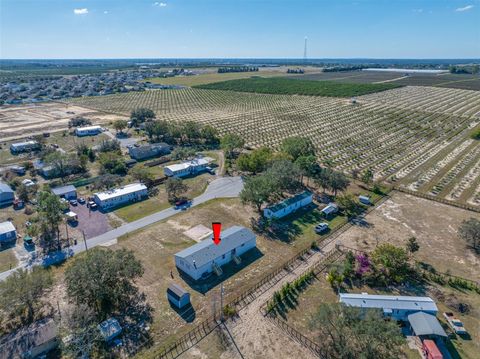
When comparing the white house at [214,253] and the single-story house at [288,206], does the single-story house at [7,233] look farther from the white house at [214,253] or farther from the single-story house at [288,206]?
the single-story house at [288,206]

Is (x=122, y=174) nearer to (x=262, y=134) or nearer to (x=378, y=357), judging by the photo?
(x=262, y=134)

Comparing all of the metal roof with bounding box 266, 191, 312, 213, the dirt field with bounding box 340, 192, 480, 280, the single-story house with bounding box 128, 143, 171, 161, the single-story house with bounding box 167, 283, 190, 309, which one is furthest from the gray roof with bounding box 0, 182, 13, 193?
the dirt field with bounding box 340, 192, 480, 280

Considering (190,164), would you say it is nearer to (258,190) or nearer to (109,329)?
(258,190)

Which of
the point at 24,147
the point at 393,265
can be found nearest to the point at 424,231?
the point at 393,265

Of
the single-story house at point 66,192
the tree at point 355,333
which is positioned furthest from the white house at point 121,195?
the tree at point 355,333

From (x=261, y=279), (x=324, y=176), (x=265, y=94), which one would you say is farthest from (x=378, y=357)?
(x=265, y=94)

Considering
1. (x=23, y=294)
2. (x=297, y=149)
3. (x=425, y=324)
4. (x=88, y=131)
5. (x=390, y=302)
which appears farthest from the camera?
(x=88, y=131)
